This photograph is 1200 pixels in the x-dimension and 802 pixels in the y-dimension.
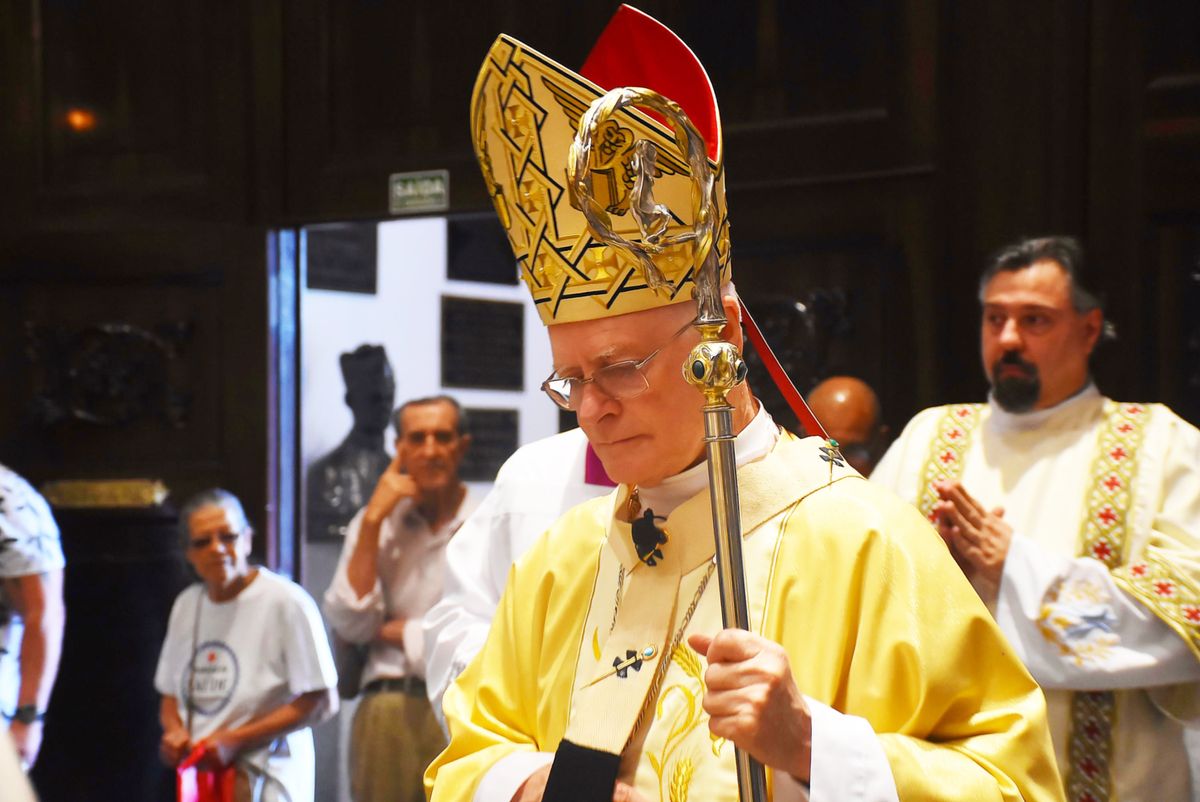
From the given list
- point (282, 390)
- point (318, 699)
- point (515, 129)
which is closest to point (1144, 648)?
point (515, 129)

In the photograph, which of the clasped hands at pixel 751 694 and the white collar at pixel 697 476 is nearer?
the clasped hands at pixel 751 694

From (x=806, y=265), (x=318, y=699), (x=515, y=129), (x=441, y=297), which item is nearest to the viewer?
(x=515, y=129)

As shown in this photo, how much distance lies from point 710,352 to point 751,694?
0.35m

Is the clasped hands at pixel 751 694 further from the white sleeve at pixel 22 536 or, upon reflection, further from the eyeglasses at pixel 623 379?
the white sleeve at pixel 22 536

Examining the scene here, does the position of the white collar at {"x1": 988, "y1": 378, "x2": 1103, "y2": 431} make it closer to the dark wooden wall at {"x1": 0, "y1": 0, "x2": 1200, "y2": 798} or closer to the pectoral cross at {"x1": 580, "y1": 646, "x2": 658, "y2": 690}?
the dark wooden wall at {"x1": 0, "y1": 0, "x2": 1200, "y2": 798}

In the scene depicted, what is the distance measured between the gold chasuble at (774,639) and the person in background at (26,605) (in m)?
2.41

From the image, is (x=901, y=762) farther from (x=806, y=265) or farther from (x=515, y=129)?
(x=806, y=265)

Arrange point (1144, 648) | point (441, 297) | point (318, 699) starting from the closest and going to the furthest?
point (1144, 648), point (318, 699), point (441, 297)

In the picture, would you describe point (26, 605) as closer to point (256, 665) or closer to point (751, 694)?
point (256, 665)

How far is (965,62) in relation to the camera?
150 inches

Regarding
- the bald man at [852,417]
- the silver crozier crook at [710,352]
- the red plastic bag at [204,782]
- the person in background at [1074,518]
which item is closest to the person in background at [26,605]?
the red plastic bag at [204,782]

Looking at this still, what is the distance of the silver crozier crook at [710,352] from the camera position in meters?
1.60

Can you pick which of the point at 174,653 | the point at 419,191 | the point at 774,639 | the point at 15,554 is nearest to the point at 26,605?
the point at 15,554

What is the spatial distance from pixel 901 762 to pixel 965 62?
98.4 inches
